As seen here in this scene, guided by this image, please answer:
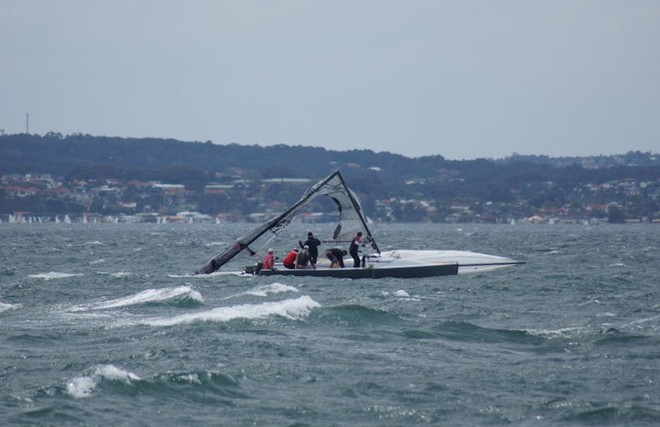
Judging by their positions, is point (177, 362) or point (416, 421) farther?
point (177, 362)

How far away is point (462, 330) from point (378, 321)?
1.97m

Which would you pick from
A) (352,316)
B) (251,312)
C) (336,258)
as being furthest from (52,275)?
(352,316)

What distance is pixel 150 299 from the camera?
102ft

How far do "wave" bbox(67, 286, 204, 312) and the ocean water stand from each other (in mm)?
91

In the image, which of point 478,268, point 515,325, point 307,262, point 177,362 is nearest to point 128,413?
point 177,362

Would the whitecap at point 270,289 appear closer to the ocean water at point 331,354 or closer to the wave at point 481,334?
the ocean water at point 331,354

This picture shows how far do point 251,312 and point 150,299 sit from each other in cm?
503

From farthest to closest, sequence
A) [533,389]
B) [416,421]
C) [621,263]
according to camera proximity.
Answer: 1. [621,263]
2. [533,389]
3. [416,421]

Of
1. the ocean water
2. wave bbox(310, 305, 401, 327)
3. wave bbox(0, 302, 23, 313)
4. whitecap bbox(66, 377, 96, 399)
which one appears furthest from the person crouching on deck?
whitecap bbox(66, 377, 96, 399)

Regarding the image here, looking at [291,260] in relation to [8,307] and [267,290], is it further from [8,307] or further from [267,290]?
[8,307]

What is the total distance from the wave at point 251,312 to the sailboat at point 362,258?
29.5ft

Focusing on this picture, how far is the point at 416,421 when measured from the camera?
16.7m

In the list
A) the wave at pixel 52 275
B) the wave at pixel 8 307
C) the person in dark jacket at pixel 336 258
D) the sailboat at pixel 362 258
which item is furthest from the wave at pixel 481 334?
the wave at pixel 52 275

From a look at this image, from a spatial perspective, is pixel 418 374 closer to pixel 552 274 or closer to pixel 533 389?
pixel 533 389
